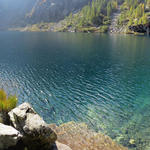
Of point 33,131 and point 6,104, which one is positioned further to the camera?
point 6,104

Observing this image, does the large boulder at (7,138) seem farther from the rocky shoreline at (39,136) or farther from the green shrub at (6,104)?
the green shrub at (6,104)

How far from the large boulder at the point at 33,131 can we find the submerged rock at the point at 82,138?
366cm

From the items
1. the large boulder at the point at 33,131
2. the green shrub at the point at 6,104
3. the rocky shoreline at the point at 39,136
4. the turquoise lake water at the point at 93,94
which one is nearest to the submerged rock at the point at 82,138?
the rocky shoreline at the point at 39,136

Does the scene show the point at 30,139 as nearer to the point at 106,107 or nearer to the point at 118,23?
the point at 106,107

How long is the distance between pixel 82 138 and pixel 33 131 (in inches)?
271

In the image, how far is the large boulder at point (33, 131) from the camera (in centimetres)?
1214

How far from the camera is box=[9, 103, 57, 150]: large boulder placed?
39.8ft

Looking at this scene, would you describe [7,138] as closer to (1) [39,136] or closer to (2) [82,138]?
(1) [39,136]

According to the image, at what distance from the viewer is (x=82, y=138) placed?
1689 centimetres

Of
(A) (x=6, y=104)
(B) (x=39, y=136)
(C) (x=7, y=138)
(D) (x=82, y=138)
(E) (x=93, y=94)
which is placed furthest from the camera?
(E) (x=93, y=94)

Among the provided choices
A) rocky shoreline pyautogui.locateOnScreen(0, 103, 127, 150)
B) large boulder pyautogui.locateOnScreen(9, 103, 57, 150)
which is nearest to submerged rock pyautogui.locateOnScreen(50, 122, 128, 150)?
rocky shoreline pyautogui.locateOnScreen(0, 103, 127, 150)

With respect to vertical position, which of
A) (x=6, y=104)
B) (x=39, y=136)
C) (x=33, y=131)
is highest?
(x=6, y=104)

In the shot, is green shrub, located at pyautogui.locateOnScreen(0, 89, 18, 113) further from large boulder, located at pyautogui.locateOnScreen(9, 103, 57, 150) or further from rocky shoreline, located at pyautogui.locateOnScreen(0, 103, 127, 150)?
large boulder, located at pyautogui.locateOnScreen(9, 103, 57, 150)

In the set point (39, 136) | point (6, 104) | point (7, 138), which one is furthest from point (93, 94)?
point (7, 138)
